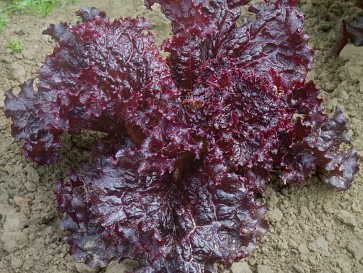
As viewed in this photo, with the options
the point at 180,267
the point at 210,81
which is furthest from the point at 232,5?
the point at 180,267

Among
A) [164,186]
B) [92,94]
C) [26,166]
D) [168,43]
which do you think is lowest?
[26,166]

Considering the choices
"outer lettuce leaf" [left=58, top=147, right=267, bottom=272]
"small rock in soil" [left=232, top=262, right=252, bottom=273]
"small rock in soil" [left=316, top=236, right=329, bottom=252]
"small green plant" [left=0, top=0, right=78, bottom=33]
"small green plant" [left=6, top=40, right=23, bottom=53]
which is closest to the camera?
"outer lettuce leaf" [left=58, top=147, right=267, bottom=272]

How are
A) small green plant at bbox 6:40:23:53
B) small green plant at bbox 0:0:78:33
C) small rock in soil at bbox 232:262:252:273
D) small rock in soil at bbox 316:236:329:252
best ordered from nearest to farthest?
1. small rock in soil at bbox 232:262:252:273
2. small rock in soil at bbox 316:236:329:252
3. small green plant at bbox 6:40:23:53
4. small green plant at bbox 0:0:78:33

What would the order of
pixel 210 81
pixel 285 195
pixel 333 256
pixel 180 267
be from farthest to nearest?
pixel 285 195
pixel 333 256
pixel 210 81
pixel 180 267

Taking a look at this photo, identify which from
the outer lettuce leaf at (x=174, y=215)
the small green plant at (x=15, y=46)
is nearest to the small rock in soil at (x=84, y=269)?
the outer lettuce leaf at (x=174, y=215)

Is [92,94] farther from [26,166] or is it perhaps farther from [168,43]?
[26,166]

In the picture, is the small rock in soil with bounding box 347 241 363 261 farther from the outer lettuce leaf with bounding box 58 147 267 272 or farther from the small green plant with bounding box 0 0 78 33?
the small green plant with bounding box 0 0 78 33

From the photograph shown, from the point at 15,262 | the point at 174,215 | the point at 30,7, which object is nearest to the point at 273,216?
the point at 174,215

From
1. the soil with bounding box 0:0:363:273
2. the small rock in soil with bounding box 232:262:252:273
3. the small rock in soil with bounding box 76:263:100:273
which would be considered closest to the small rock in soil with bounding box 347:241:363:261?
the soil with bounding box 0:0:363:273

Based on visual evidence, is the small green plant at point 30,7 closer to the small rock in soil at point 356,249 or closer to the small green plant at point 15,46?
the small green plant at point 15,46
